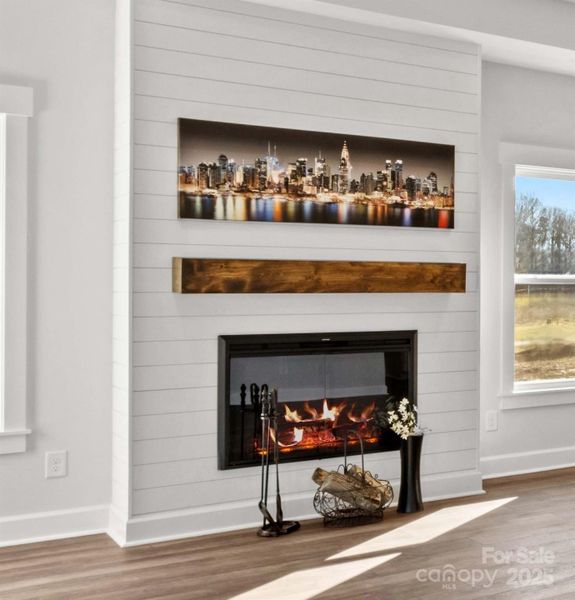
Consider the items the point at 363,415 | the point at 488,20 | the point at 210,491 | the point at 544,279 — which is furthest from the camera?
the point at 544,279

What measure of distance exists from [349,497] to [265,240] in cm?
135

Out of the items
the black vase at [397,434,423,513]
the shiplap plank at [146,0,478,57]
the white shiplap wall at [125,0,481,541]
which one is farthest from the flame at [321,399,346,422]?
the shiplap plank at [146,0,478,57]

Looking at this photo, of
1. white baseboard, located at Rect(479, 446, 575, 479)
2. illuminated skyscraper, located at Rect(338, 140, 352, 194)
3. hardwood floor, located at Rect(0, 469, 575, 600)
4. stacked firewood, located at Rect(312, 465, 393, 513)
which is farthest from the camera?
white baseboard, located at Rect(479, 446, 575, 479)

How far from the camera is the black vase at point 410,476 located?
13.6 ft

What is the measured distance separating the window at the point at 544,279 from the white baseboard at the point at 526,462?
43 centimetres

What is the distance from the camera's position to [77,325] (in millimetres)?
3832

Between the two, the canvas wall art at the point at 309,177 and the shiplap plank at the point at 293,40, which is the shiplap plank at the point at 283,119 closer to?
the canvas wall art at the point at 309,177

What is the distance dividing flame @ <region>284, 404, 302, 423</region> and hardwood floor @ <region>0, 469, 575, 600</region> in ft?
1.71

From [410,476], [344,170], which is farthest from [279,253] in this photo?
[410,476]

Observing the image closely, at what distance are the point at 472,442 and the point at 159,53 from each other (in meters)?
2.73

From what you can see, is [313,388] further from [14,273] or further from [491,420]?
[14,273]

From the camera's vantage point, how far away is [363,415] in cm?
430

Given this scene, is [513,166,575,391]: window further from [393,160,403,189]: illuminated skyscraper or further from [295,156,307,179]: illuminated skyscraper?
[295,156,307,179]: illuminated skyscraper

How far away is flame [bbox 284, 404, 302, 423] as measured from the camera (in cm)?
411
